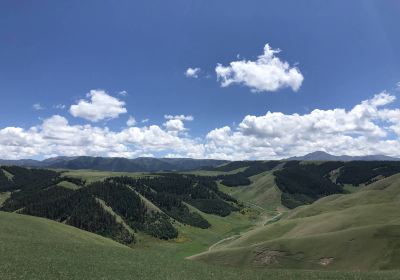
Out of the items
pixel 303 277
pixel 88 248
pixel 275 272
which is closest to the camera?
pixel 303 277

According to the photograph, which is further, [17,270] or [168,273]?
[168,273]

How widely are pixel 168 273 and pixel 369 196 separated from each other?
14653 centimetres

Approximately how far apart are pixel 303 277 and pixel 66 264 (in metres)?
33.0

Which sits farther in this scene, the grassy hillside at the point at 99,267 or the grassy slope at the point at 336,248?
the grassy slope at the point at 336,248

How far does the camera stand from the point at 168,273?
199ft

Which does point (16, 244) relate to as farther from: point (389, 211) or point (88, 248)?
point (389, 211)

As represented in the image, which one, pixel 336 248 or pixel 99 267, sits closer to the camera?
pixel 99 267

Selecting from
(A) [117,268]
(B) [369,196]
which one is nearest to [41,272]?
(A) [117,268]

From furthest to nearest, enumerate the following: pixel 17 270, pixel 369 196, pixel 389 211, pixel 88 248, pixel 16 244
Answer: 1. pixel 369 196
2. pixel 389 211
3. pixel 88 248
4. pixel 16 244
5. pixel 17 270

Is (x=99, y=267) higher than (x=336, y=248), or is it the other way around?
(x=99, y=267)

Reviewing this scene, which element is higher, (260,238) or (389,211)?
(389,211)

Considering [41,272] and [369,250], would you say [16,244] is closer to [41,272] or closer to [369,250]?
[41,272]

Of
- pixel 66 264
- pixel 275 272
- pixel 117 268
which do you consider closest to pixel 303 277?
pixel 275 272

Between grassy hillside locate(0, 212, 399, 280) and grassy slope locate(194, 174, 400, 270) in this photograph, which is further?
grassy slope locate(194, 174, 400, 270)
